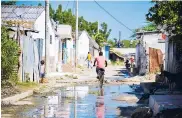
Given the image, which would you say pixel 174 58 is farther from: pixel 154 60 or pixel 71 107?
pixel 154 60

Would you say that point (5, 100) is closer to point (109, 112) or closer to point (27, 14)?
point (109, 112)

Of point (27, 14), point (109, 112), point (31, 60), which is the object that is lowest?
point (109, 112)

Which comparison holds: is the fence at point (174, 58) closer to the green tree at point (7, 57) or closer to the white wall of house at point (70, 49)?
the green tree at point (7, 57)

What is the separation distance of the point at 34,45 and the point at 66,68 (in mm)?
18493

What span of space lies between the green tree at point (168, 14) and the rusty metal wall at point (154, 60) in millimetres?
19975

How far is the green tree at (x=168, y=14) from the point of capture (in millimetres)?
10109

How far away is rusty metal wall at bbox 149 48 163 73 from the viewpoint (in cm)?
3050

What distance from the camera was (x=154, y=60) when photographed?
30.8 meters

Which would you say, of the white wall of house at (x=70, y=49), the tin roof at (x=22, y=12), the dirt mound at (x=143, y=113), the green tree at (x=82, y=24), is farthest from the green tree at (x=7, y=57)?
the green tree at (x=82, y=24)

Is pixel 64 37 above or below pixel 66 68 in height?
above

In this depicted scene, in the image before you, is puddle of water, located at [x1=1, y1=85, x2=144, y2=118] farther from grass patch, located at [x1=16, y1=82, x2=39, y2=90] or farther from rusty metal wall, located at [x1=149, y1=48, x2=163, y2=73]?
rusty metal wall, located at [x1=149, y1=48, x2=163, y2=73]

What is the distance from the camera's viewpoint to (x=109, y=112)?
39.6 feet

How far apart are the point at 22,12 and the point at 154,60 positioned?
38.6 feet

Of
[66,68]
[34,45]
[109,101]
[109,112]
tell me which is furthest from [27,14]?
[109,112]
